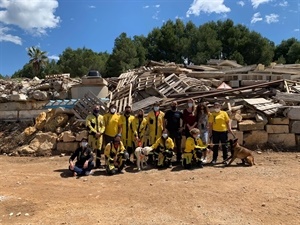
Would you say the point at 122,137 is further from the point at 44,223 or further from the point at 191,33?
the point at 191,33

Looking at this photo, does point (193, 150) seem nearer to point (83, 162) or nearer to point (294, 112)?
point (83, 162)

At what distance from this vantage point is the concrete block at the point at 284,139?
9.63m

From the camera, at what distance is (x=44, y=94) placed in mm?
12531

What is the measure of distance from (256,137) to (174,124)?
3.09m

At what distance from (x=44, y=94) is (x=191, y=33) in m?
31.9

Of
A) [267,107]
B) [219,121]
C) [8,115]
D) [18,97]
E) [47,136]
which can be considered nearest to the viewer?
[219,121]

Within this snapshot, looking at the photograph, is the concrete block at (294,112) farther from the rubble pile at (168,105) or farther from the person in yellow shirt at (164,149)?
the person in yellow shirt at (164,149)

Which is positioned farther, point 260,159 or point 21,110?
point 21,110

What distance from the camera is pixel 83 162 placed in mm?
7652

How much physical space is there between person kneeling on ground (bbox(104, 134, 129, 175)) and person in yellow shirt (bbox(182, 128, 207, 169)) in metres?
1.47

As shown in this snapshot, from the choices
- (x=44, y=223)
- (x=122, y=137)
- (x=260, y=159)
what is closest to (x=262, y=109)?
(x=260, y=159)

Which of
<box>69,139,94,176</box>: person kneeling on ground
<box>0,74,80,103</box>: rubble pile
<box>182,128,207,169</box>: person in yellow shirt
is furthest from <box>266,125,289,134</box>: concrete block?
<box>0,74,80,103</box>: rubble pile

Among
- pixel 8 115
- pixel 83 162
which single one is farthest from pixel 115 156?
pixel 8 115

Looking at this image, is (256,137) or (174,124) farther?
(256,137)
